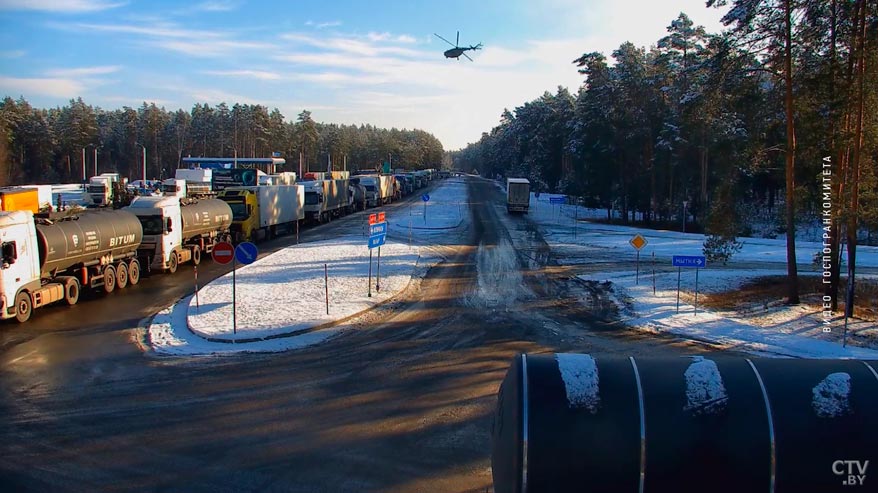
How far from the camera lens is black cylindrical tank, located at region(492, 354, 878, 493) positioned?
5.23 meters

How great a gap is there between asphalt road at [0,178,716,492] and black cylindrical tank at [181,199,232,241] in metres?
8.13

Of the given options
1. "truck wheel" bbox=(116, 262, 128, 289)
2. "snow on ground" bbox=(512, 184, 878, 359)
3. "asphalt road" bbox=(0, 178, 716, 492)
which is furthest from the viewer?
"truck wheel" bbox=(116, 262, 128, 289)

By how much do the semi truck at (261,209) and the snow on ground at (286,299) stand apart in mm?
4074

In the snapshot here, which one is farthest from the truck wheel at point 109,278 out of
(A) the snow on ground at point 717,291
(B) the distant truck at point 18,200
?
(A) the snow on ground at point 717,291

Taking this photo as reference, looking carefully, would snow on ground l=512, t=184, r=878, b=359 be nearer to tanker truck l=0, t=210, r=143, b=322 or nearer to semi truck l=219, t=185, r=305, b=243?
tanker truck l=0, t=210, r=143, b=322

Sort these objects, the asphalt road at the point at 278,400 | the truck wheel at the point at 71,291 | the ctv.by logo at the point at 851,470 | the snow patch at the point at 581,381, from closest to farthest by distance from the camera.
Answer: the ctv.by logo at the point at 851,470, the snow patch at the point at 581,381, the asphalt road at the point at 278,400, the truck wheel at the point at 71,291

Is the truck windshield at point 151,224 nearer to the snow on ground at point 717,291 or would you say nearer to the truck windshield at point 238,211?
the truck windshield at point 238,211

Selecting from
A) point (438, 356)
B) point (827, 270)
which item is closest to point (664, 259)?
point (827, 270)

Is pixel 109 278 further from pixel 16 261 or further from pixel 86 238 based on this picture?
pixel 16 261

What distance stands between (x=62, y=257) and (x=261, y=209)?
1937cm

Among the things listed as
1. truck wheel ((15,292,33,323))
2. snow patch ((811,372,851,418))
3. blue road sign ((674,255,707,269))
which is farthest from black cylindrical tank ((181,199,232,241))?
snow patch ((811,372,851,418))

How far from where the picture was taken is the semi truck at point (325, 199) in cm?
5041

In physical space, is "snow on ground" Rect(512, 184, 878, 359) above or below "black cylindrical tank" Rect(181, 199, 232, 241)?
below

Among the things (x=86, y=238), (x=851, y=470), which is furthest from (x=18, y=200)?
(x=851, y=470)
